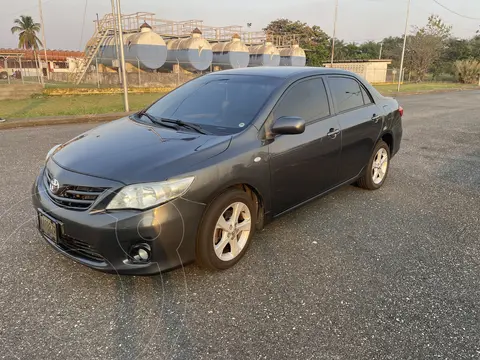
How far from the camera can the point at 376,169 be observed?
16.6 feet

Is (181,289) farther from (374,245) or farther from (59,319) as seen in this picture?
(374,245)

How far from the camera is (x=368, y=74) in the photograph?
128 ft

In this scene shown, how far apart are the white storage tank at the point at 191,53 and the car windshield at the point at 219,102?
2594 cm

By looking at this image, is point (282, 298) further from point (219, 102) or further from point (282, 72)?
point (282, 72)

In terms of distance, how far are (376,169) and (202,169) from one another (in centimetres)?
314

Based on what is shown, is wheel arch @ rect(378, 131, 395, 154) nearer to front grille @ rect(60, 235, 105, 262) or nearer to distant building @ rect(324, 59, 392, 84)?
front grille @ rect(60, 235, 105, 262)

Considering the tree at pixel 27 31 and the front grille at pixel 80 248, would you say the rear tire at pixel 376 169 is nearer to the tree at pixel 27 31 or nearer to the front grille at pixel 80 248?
the front grille at pixel 80 248

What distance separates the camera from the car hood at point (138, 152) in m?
2.61

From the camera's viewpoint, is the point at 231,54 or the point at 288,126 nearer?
the point at 288,126

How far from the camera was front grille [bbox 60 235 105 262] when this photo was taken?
260 cm

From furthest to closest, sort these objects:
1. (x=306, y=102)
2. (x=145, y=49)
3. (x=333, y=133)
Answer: (x=145, y=49) → (x=333, y=133) → (x=306, y=102)

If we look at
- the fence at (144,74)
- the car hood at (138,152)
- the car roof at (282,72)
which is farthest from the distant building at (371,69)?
the car hood at (138,152)

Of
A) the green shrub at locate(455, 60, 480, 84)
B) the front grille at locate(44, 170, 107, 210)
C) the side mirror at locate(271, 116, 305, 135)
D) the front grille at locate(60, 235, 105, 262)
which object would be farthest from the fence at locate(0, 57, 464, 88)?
the side mirror at locate(271, 116, 305, 135)

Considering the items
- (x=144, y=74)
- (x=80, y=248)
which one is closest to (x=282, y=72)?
(x=80, y=248)
